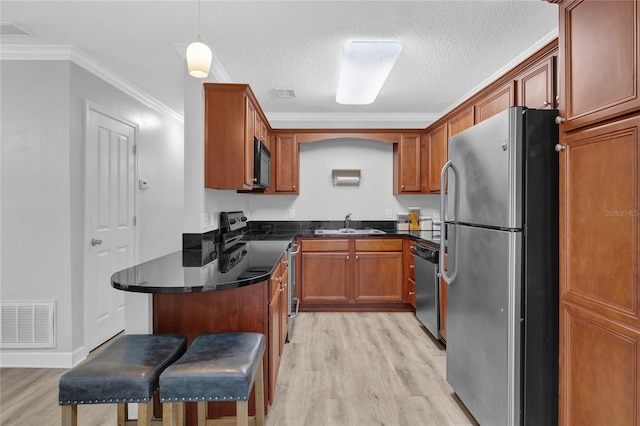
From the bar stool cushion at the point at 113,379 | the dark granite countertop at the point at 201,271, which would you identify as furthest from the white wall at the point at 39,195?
the bar stool cushion at the point at 113,379

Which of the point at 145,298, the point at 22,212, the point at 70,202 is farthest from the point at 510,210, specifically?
→ the point at 22,212

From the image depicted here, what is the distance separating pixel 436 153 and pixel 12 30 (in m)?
4.05

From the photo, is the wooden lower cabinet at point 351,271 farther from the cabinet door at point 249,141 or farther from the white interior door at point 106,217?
the white interior door at point 106,217

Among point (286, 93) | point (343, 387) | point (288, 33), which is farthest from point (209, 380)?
point (286, 93)

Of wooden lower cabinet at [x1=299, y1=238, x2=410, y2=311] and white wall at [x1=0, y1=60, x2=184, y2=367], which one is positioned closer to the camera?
white wall at [x1=0, y1=60, x2=184, y2=367]

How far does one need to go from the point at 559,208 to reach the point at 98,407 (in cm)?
287

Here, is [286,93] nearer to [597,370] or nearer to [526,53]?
[526,53]

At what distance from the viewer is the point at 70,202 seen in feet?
9.38

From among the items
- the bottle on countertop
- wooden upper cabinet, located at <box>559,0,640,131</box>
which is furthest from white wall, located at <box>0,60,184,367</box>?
the bottle on countertop

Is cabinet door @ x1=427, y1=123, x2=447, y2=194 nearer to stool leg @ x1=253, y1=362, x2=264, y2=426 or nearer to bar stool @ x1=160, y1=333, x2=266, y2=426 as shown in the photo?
stool leg @ x1=253, y1=362, x2=264, y2=426

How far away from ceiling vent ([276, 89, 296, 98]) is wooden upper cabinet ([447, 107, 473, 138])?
5.70 feet

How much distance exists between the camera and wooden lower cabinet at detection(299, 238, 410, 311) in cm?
428

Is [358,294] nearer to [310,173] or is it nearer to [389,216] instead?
[389,216]

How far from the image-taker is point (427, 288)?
3.50 m
